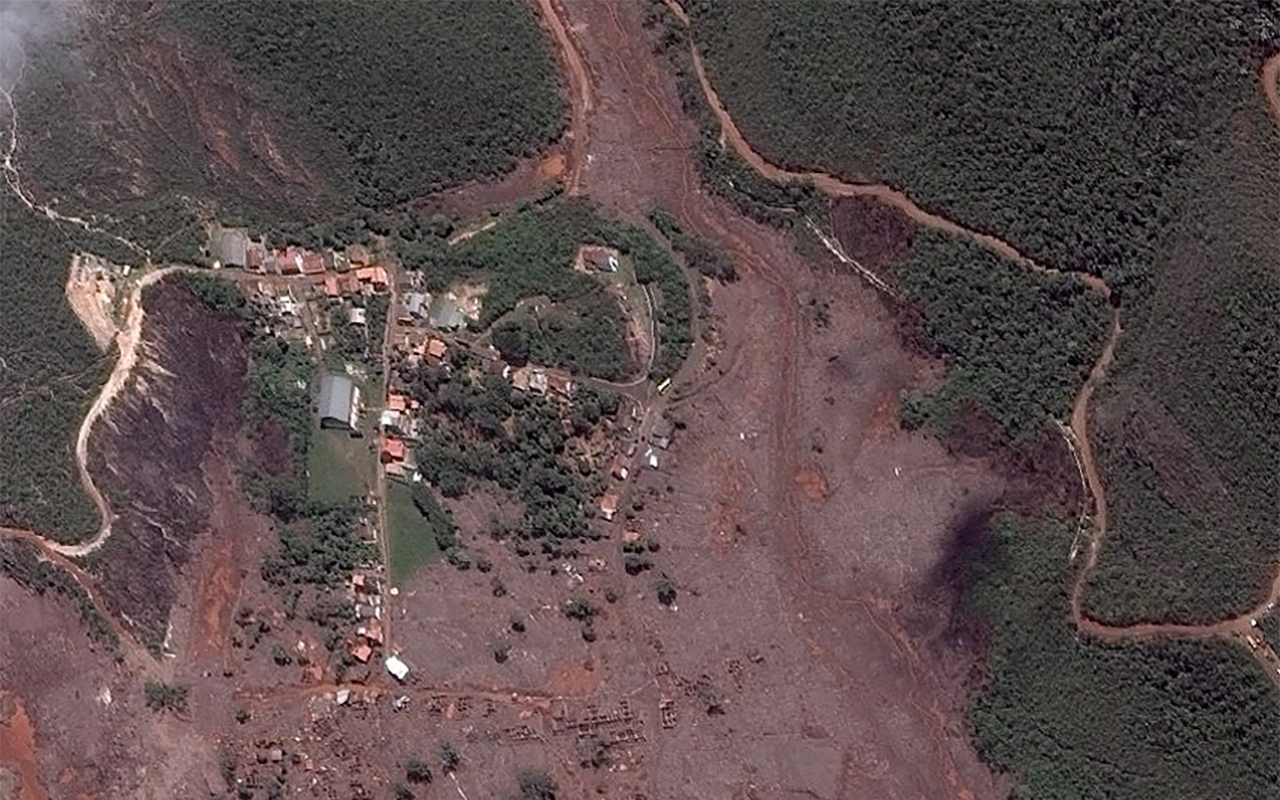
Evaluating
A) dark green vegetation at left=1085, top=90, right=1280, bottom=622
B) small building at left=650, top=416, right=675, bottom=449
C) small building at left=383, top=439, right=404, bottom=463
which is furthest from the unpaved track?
small building at left=383, top=439, right=404, bottom=463

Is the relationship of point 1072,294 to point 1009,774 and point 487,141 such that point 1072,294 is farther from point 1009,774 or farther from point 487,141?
point 487,141

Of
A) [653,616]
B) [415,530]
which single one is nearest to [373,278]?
[415,530]

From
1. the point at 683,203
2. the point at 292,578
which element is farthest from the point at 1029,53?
the point at 292,578

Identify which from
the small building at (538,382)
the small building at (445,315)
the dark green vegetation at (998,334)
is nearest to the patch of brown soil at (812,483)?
the dark green vegetation at (998,334)

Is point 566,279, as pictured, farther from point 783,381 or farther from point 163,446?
point 163,446

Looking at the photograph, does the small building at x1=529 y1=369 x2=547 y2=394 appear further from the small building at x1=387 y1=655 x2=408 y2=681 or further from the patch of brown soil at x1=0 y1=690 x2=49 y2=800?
the patch of brown soil at x1=0 y1=690 x2=49 y2=800

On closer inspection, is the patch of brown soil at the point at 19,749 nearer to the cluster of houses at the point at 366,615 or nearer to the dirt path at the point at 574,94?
the cluster of houses at the point at 366,615
